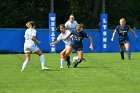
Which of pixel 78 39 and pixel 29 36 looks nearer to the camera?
pixel 29 36

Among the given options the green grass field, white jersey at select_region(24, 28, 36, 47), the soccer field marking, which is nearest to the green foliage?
the green grass field

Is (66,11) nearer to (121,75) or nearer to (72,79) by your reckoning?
(121,75)

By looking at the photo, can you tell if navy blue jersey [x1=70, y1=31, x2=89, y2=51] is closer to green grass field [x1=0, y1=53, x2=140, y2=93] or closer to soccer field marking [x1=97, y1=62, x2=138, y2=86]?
green grass field [x1=0, y1=53, x2=140, y2=93]

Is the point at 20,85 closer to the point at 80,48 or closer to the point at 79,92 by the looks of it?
the point at 79,92

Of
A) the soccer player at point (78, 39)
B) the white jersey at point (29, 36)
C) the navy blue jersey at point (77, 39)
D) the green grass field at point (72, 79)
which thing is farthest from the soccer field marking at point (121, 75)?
the white jersey at point (29, 36)

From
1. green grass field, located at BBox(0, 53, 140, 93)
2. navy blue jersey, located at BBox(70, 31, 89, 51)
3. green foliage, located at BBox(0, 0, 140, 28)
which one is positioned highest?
green foliage, located at BBox(0, 0, 140, 28)

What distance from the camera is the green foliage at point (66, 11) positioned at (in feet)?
141

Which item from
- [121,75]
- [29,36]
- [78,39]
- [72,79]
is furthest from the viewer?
[78,39]

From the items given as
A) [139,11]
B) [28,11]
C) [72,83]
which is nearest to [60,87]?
[72,83]

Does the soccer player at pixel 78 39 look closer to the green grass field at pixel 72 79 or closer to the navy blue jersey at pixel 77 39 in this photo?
the navy blue jersey at pixel 77 39

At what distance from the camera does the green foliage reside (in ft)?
141

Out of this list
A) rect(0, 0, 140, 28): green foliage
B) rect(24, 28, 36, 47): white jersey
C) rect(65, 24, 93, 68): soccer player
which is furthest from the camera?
rect(0, 0, 140, 28): green foliage

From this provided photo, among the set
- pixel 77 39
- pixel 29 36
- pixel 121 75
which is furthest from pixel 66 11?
pixel 121 75

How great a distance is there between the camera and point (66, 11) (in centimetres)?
4716
